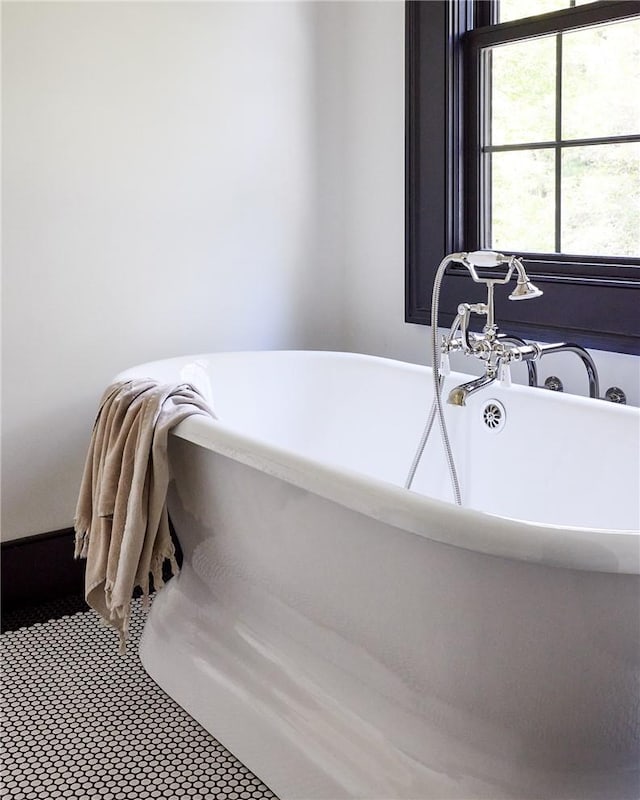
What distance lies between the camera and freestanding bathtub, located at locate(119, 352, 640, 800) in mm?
1389

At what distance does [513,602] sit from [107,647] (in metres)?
1.40

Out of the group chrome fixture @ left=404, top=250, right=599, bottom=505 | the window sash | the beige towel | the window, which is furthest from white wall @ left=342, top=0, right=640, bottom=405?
the beige towel

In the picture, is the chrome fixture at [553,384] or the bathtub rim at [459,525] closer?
the bathtub rim at [459,525]

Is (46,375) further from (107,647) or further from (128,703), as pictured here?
(128,703)

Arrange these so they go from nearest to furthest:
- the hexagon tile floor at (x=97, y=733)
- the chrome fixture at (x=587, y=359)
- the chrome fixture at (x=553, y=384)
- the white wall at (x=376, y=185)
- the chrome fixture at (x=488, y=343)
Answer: the hexagon tile floor at (x=97, y=733)
the chrome fixture at (x=488, y=343)
the chrome fixture at (x=587, y=359)
the chrome fixture at (x=553, y=384)
the white wall at (x=376, y=185)

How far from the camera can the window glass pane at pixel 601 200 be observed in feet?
8.07

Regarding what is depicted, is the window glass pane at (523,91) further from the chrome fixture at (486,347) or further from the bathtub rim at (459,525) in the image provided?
the bathtub rim at (459,525)

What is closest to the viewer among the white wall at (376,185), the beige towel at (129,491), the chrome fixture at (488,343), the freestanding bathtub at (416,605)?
the freestanding bathtub at (416,605)

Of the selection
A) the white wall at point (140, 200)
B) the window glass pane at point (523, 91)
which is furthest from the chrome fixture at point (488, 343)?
the white wall at point (140, 200)

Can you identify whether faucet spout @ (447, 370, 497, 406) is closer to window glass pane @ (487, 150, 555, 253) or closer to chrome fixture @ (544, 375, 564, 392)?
chrome fixture @ (544, 375, 564, 392)

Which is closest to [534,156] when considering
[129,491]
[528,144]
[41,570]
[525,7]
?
[528,144]

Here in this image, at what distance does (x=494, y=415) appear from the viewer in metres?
2.29

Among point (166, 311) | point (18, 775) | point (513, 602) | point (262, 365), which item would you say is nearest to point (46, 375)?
point (166, 311)

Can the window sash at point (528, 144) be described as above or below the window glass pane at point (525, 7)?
below
